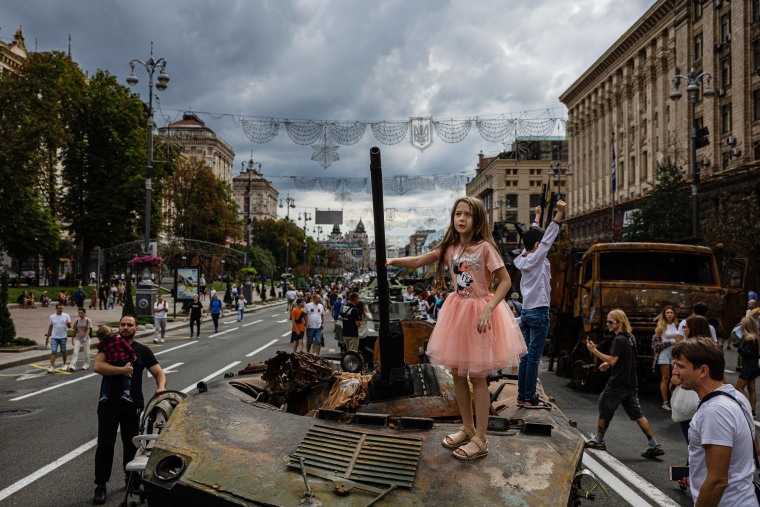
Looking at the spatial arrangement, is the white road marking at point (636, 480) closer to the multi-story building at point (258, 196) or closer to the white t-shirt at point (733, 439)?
the white t-shirt at point (733, 439)

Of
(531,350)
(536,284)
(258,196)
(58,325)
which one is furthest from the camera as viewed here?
(258,196)

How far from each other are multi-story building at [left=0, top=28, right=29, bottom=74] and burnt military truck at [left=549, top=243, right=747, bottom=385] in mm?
51569

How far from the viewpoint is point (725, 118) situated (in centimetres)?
3969

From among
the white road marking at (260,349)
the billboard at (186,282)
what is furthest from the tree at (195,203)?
the white road marking at (260,349)

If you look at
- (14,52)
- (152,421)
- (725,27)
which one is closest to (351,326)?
(152,421)

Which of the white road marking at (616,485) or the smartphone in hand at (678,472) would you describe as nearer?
the smartphone in hand at (678,472)

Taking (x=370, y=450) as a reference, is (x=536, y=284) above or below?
above

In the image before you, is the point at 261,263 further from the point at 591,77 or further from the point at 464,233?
the point at 464,233

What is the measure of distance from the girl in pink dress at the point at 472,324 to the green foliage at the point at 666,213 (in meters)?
32.5

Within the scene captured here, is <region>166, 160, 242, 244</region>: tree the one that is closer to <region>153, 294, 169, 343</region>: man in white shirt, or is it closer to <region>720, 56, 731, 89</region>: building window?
<region>153, 294, 169, 343</region>: man in white shirt

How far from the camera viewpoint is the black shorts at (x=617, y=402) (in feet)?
25.8

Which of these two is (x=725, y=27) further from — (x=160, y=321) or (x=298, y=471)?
(x=298, y=471)

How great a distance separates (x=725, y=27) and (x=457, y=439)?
145 ft

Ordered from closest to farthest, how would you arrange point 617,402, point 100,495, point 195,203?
point 100,495 < point 617,402 < point 195,203
